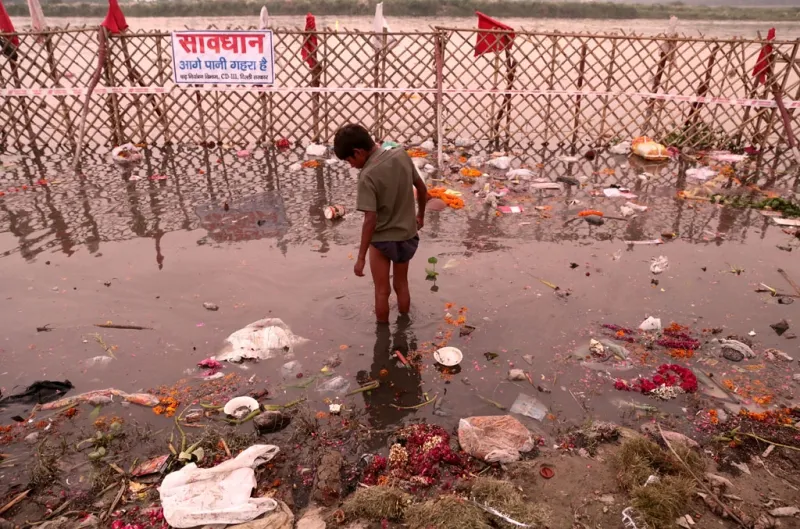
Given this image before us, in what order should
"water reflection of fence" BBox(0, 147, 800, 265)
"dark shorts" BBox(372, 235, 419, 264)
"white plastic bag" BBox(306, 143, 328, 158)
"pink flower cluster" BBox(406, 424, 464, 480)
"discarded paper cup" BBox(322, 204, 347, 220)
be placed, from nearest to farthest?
"pink flower cluster" BBox(406, 424, 464, 480) < "dark shorts" BBox(372, 235, 419, 264) < "water reflection of fence" BBox(0, 147, 800, 265) < "discarded paper cup" BBox(322, 204, 347, 220) < "white plastic bag" BBox(306, 143, 328, 158)

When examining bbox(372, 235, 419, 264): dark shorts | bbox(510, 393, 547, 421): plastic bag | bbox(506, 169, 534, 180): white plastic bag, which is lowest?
bbox(510, 393, 547, 421): plastic bag

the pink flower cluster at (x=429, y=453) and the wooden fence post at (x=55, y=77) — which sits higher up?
the wooden fence post at (x=55, y=77)

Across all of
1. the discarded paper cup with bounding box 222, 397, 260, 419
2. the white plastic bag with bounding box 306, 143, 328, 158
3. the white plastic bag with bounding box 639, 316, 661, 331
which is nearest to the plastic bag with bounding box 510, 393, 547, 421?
the white plastic bag with bounding box 639, 316, 661, 331

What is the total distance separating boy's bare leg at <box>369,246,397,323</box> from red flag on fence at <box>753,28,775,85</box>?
730cm

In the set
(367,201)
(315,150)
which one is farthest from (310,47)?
(367,201)

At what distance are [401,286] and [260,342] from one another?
3.54ft

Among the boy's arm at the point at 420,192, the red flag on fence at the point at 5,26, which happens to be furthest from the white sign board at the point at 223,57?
the boy's arm at the point at 420,192

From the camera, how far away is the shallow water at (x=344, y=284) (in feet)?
11.2

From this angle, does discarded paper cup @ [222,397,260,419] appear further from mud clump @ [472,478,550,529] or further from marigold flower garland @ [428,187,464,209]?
marigold flower garland @ [428,187,464,209]

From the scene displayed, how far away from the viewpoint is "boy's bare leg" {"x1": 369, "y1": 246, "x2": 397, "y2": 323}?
349cm

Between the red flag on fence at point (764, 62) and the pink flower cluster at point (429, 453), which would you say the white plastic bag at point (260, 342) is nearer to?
the pink flower cluster at point (429, 453)

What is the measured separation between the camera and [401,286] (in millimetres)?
3816

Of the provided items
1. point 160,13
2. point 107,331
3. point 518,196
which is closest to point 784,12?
point 518,196

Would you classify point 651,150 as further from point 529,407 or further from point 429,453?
point 429,453
